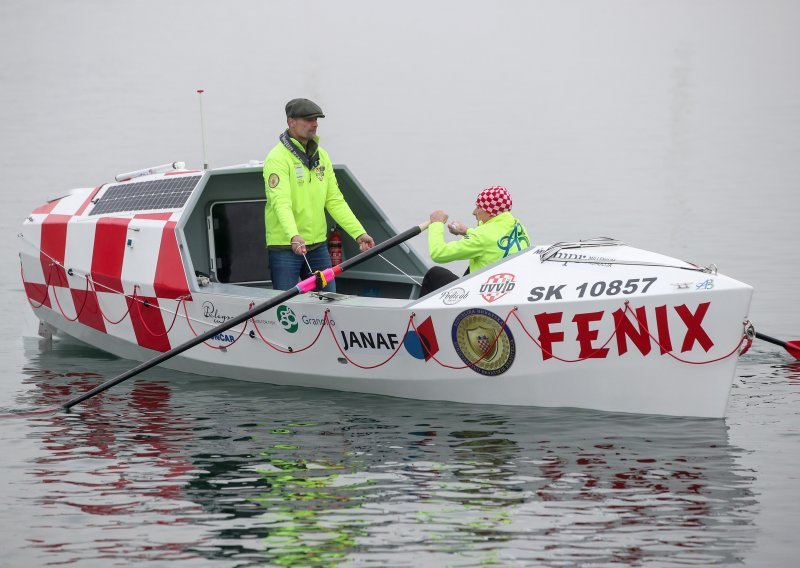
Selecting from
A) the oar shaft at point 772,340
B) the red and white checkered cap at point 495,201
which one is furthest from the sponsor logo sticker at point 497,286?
the oar shaft at point 772,340

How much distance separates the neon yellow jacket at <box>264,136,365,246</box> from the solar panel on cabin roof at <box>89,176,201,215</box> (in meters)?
1.20

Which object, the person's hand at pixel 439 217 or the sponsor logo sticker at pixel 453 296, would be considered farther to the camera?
the person's hand at pixel 439 217

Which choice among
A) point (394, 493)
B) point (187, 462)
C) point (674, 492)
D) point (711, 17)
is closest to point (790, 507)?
point (674, 492)

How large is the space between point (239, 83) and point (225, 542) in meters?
33.1

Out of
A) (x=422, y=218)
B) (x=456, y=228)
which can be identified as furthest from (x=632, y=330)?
(x=422, y=218)

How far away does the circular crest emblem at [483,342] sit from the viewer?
32.7 feet

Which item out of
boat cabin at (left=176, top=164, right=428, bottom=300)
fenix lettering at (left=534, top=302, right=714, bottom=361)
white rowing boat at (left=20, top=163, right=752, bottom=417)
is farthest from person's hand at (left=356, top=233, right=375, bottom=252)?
fenix lettering at (left=534, top=302, right=714, bottom=361)

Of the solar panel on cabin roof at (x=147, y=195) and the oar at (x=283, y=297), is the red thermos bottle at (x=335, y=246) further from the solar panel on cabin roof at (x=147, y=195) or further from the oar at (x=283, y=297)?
the oar at (x=283, y=297)

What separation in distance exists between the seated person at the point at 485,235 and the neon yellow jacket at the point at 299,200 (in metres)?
1.18

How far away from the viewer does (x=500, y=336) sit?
32.8 feet

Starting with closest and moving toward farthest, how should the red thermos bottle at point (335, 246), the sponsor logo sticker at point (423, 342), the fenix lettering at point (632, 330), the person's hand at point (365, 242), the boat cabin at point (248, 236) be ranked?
1. the fenix lettering at point (632, 330)
2. the sponsor logo sticker at point (423, 342)
3. the person's hand at point (365, 242)
4. the boat cabin at point (248, 236)
5. the red thermos bottle at point (335, 246)

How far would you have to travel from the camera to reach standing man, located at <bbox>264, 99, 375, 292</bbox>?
11133 millimetres

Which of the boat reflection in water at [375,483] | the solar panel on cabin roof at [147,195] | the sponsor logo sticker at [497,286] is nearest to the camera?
the boat reflection in water at [375,483]

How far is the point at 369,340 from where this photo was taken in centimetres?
1066
